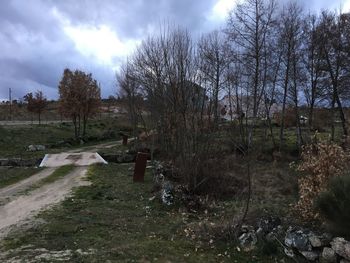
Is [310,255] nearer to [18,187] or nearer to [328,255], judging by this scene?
[328,255]

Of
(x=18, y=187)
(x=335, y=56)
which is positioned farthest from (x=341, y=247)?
(x=335, y=56)

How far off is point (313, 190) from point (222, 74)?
1297cm

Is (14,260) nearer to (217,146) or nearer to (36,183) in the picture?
(217,146)

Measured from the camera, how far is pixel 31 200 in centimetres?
1486

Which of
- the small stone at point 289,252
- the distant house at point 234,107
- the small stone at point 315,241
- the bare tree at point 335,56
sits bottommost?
the small stone at point 289,252

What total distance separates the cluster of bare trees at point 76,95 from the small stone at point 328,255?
42.8 m

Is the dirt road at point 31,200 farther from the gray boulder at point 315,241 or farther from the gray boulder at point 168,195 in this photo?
the gray boulder at point 315,241

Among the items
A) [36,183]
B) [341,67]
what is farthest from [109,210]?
[341,67]

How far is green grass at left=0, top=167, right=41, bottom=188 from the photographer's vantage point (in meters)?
20.6

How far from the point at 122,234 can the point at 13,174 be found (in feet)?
48.2

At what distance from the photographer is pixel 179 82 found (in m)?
15.8

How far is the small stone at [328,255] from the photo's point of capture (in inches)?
310

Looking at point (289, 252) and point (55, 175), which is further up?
point (289, 252)

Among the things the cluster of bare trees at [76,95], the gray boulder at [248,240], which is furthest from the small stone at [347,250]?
the cluster of bare trees at [76,95]
